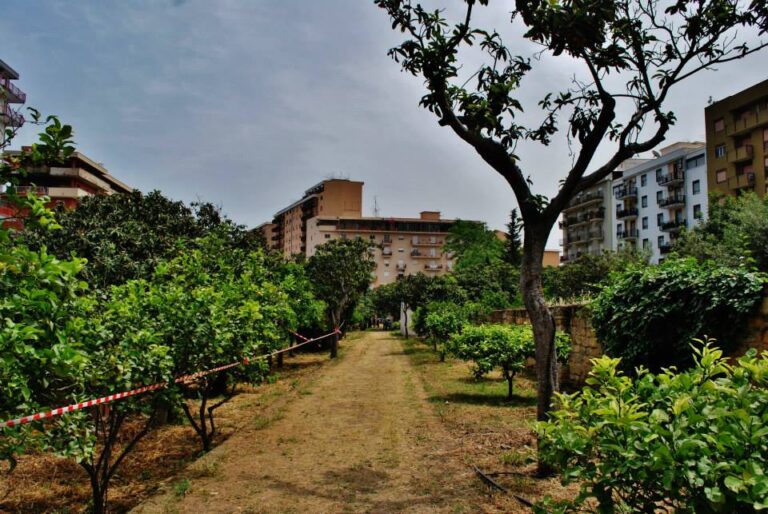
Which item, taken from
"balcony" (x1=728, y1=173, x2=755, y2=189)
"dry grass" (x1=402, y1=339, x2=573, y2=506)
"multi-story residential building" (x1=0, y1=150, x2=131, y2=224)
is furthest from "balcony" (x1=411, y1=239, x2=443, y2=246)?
"dry grass" (x1=402, y1=339, x2=573, y2=506)

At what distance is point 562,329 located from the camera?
13828 mm

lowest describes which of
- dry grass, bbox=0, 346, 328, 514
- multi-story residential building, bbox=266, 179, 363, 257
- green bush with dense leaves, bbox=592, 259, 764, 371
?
dry grass, bbox=0, 346, 328, 514

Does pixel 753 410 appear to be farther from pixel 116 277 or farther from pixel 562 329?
pixel 116 277

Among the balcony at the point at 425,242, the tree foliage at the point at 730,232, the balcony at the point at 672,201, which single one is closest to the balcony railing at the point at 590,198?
the balcony at the point at 672,201

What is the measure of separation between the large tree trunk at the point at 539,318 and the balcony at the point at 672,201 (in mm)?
58775

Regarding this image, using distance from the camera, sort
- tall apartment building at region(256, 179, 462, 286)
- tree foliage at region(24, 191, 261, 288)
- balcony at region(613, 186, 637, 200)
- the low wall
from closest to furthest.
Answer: the low wall → tree foliage at region(24, 191, 261, 288) → balcony at region(613, 186, 637, 200) → tall apartment building at region(256, 179, 462, 286)

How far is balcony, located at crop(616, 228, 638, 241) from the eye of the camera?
65625 millimetres

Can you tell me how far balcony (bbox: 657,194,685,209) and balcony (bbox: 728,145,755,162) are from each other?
433 inches

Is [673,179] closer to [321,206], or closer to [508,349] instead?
[508,349]

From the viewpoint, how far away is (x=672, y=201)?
57.7 meters

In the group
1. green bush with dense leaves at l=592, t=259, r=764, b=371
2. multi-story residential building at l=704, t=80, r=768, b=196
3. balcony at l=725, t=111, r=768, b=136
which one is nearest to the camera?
green bush with dense leaves at l=592, t=259, r=764, b=371

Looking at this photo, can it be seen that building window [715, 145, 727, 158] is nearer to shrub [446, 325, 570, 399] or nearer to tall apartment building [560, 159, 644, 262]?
tall apartment building [560, 159, 644, 262]

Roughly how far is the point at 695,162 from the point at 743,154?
10.8 m

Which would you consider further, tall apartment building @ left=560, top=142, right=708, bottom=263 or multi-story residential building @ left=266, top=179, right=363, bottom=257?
multi-story residential building @ left=266, top=179, right=363, bottom=257
